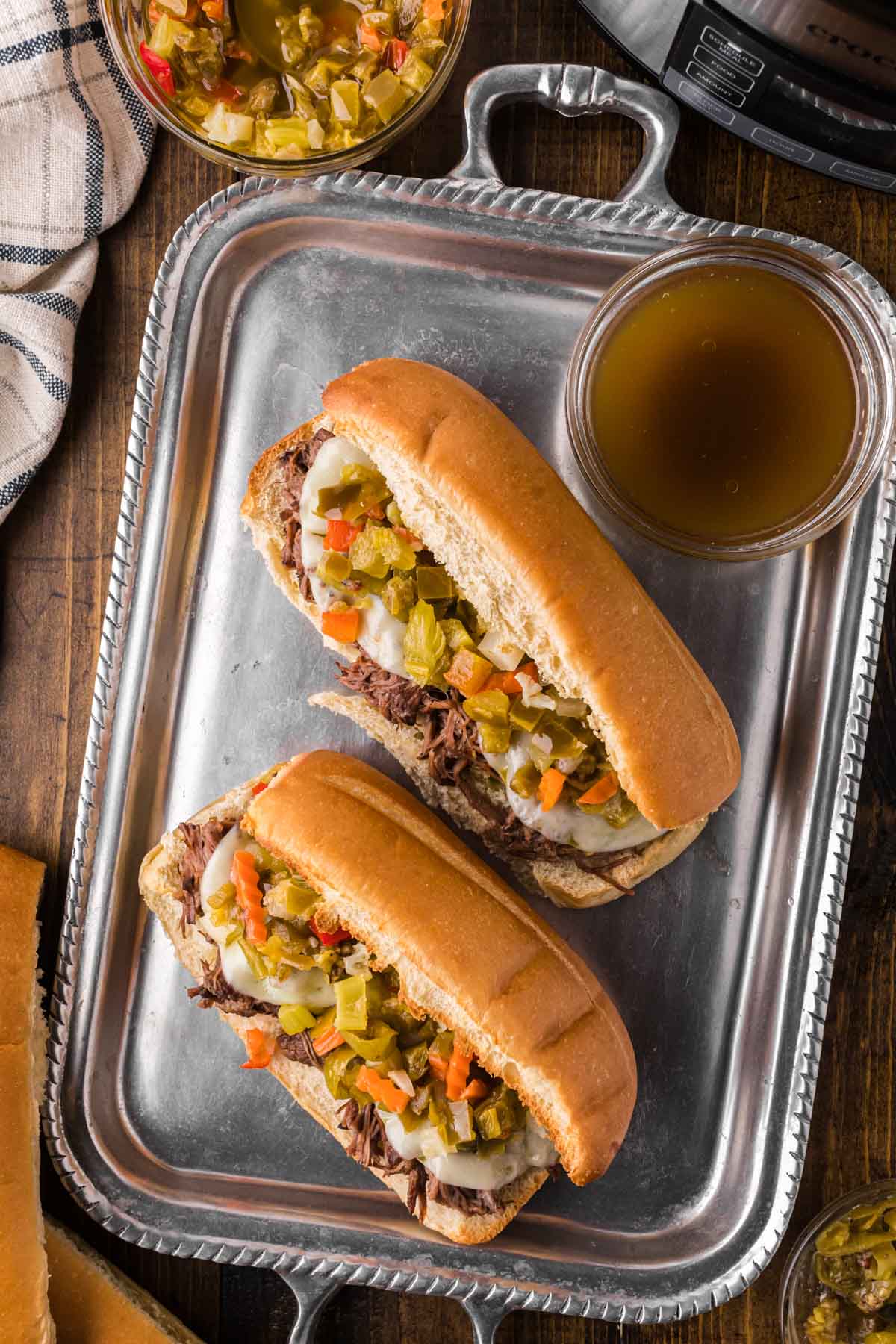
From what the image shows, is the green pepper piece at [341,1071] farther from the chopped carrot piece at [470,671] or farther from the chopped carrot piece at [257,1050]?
the chopped carrot piece at [470,671]

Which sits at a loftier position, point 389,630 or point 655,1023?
point 389,630

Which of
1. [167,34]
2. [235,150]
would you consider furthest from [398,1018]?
[167,34]

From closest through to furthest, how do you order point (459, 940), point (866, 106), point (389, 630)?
point (866, 106) → point (459, 940) → point (389, 630)

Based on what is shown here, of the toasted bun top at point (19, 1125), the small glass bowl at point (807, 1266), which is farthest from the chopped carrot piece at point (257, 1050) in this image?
the small glass bowl at point (807, 1266)

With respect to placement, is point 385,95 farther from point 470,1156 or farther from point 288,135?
point 470,1156

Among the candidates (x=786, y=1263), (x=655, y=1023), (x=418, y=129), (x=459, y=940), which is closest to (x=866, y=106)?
(x=418, y=129)

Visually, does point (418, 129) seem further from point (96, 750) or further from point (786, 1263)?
point (786, 1263)
